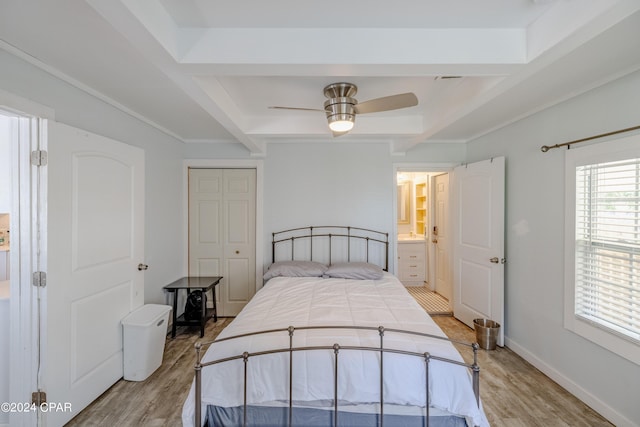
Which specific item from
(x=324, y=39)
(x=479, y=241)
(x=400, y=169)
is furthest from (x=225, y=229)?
(x=479, y=241)

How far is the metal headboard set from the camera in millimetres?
3943

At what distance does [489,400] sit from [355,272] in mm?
1608

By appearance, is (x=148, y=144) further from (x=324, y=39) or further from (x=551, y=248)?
(x=551, y=248)

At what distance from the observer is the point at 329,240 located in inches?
155

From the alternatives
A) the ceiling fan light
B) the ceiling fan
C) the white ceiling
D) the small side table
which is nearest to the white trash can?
the small side table

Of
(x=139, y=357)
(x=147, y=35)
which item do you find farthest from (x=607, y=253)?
(x=139, y=357)

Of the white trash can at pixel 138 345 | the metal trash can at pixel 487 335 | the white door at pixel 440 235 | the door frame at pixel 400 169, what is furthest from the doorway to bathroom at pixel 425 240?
the white trash can at pixel 138 345

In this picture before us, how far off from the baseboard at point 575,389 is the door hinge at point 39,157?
4.26 m

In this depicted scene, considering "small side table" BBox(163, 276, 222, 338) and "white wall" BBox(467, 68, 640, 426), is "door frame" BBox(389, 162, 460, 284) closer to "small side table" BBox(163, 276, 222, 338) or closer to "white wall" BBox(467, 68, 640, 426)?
"white wall" BBox(467, 68, 640, 426)

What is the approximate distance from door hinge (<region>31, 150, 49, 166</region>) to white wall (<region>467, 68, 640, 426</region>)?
394 cm

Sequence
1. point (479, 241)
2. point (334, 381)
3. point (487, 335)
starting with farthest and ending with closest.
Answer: point (479, 241) < point (487, 335) < point (334, 381)

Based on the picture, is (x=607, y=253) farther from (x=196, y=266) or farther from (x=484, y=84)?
(x=196, y=266)

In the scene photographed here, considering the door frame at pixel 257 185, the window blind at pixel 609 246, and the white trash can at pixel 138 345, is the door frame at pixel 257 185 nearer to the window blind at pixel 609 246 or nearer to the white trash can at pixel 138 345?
the white trash can at pixel 138 345

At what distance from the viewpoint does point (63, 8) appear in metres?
1.39
